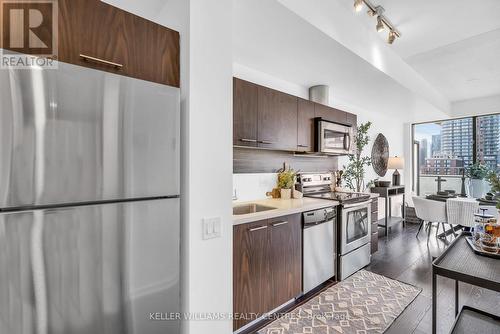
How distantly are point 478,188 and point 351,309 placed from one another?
4674 mm

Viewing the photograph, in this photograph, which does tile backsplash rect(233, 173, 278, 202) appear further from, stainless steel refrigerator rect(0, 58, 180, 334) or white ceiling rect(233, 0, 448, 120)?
stainless steel refrigerator rect(0, 58, 180, 334)

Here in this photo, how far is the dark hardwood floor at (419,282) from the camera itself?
82.3 inches

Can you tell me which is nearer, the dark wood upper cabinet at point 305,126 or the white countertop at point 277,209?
the white countertop at point 277,209

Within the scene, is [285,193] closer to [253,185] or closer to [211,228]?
[253,185]

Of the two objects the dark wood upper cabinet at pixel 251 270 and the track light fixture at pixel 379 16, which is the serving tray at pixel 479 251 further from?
the track light fixture at pixel 379 16

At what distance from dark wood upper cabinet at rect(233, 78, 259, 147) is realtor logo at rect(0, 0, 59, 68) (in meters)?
1.39

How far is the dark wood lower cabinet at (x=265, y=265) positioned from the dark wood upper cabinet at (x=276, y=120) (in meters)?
0.83

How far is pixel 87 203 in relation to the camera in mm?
999

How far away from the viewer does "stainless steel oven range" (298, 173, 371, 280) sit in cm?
281

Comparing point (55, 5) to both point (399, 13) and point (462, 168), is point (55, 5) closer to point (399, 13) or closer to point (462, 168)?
point (399, 13)

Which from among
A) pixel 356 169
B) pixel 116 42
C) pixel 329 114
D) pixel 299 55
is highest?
pixel 299 55

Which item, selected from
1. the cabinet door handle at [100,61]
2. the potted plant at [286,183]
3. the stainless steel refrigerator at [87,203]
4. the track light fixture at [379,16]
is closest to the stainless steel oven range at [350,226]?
the potted plant at [286,183]

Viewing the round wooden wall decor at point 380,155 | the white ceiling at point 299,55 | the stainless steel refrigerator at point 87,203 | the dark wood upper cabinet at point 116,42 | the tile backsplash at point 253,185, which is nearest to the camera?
the stainless steel refrigerator at point 87,203

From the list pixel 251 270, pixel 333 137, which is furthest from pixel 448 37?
pixel 251 270
